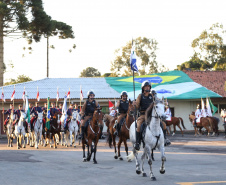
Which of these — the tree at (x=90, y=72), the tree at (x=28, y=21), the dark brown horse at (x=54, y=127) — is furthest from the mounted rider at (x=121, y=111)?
the tree at (x=90, y=72)

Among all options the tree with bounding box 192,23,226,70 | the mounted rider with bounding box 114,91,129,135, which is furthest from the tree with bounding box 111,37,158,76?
the mounted rider with bounding box 114,91,129,135

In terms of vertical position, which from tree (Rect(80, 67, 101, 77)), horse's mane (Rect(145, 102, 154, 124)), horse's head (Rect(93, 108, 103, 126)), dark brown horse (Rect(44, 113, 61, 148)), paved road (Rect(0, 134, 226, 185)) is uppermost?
tree (Rect(80, 67, 101, 77))

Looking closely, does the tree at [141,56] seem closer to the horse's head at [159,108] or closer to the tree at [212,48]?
the tree at [212,48]

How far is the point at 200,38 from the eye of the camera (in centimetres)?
7406

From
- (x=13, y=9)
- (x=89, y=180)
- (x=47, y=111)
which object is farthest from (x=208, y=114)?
(x=89, y=180)

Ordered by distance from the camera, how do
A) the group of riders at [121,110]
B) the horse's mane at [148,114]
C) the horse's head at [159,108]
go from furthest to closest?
the group of riders at [121,110]
the horse's mane at [148,114]
the horse's head at [159,108]

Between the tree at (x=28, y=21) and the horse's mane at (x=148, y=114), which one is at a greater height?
the tree at (x=28, y=21)

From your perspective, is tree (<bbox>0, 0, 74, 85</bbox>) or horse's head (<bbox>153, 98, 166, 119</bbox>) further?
tree (<bbox>0, 0, 74, 85</bbox>)

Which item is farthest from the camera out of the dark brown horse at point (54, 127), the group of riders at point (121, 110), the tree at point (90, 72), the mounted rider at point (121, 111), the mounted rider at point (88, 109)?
the tree at point (90, 72)

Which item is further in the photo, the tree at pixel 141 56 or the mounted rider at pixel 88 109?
the tree at pixel 141 56

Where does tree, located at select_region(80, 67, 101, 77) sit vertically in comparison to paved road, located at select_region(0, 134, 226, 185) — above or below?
above

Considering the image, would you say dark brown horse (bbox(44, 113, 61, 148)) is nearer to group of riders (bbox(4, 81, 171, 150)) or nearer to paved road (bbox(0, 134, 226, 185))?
group of riders (bbox(4, 81, 171, 150))

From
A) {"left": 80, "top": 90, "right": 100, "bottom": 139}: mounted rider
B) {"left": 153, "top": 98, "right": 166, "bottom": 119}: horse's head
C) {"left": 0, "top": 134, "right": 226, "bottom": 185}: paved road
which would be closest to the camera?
{"left": 0, "top": 134, "right": 226, "bottom": 185}: paved road

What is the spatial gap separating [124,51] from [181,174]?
69711 millimetres
